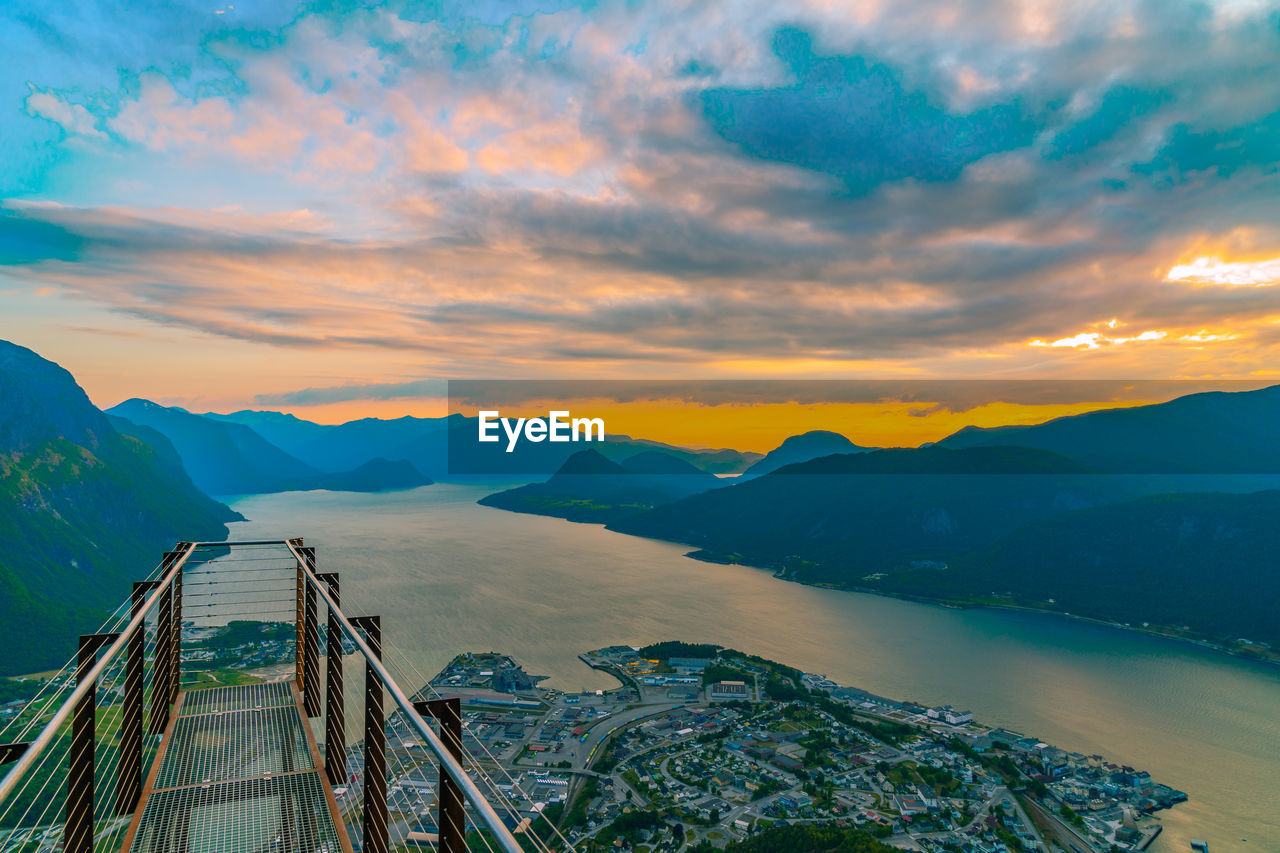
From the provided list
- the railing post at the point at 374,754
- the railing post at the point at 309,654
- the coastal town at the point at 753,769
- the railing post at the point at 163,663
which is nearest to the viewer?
the railing post at the point at 374,754

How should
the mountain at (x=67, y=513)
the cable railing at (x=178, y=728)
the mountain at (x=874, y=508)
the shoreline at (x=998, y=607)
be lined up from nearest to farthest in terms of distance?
the cable railing at (x=178, y=728), the mountain at (x=67, y=513), the shoreline at (x=998, y=607), the mountain at (x=874, y=508)

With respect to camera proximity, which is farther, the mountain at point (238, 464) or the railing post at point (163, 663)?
the mountain at point (238, 464)

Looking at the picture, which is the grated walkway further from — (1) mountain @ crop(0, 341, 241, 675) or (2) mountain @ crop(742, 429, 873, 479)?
(2) mountain @ crop(742, 429, 873, 479)

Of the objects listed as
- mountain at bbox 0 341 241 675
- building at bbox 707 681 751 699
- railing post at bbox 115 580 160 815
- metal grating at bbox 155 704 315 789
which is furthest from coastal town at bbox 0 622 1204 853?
mountain at bbox 0 341 241 675

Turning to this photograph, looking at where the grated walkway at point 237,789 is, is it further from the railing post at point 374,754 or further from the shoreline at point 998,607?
the shoreline at point 998,607

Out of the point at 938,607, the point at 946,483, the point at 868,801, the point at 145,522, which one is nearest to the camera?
the point at 868,801

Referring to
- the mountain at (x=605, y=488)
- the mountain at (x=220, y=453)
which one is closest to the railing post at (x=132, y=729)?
the mountain at (x=605, y=488)

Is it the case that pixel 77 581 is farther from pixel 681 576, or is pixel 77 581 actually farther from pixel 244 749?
pixel 244 749

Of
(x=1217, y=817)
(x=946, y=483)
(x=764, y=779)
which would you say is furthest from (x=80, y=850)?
(x=946, y=483)
